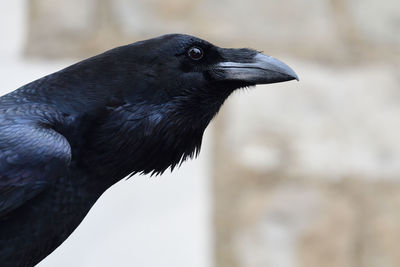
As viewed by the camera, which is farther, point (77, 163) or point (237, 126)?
point (237, 126)

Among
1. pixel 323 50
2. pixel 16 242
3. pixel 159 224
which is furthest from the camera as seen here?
pixel 323 50

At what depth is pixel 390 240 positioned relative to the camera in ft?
8.72

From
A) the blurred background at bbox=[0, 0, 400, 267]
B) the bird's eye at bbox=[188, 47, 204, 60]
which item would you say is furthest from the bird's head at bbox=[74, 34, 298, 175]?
the blurred background at bbox=[0, 0, 400, 267]

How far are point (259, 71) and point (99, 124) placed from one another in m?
0.30

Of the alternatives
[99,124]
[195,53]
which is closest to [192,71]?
[195,53]

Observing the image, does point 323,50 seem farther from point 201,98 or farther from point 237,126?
point 201,98

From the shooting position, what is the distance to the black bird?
1607 mm

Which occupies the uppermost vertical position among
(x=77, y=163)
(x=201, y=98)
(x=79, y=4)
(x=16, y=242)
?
(x=79, y=4)

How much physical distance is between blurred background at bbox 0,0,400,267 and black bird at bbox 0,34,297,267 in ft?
2.55

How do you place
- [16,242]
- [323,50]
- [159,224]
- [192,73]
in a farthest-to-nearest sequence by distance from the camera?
[323,50] < [159,224] < [192,73] < [16,242]

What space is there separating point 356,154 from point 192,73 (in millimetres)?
1028

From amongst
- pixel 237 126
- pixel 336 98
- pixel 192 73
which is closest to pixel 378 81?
pixel 336 98

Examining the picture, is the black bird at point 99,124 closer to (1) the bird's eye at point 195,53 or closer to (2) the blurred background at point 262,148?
(1) the bird's eye at point 195,53

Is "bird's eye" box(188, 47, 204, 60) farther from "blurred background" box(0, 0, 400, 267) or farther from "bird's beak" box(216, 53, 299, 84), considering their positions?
"blurred background" box(0, 0, 400, 267)
